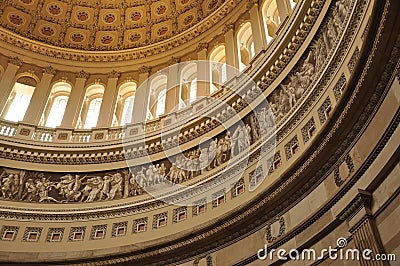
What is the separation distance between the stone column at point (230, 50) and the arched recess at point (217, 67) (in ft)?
1.42

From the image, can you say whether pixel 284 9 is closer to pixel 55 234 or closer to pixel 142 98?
pixel 142 98

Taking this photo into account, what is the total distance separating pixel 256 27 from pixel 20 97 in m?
10.0

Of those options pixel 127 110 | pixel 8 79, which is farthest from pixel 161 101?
pixel 8 79

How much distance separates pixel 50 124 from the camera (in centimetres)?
1839

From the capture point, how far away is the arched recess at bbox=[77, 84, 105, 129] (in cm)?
1875

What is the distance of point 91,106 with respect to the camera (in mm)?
19781

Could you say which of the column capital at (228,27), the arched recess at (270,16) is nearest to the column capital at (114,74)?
the column capital at (228,27)

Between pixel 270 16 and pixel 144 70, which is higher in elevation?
pixel 144 70

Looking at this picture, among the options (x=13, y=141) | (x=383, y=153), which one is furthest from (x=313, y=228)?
(x=13, y=141)

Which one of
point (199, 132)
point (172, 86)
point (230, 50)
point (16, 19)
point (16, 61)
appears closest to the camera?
point (199, 132)

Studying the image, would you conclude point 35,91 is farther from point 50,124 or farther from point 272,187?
point 272,187

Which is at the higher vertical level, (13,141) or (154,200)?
(13,141)

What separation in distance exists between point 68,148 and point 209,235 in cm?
706

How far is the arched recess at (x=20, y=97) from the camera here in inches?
724
